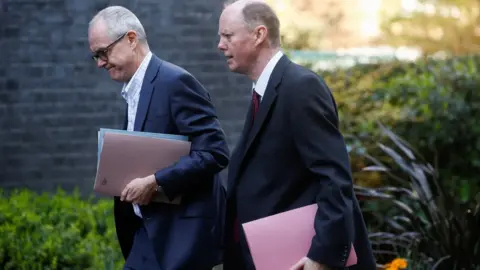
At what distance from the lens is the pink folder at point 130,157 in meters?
4.53

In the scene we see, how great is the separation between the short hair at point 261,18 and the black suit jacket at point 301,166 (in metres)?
0.10

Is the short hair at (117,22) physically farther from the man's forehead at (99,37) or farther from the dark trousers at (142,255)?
the dark trousers at (142,255)

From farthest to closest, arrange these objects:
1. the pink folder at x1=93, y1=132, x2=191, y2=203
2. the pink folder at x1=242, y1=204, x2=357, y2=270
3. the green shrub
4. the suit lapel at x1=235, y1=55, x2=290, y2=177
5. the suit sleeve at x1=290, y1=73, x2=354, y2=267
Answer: the green shrub → the pink folder at x1=93, y1=132, x2=191, y2=203 → the suit lapel at x1=235, y1=55, x2=290, y2=177 → the pink folder at x1=242, y1=204, x2=357, y2=270 → the suit sleeve at x1=290, y1=73, x2=354, y2=267

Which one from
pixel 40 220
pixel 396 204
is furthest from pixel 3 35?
pixel 396 204

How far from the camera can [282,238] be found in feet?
12.4

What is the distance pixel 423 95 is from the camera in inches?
362

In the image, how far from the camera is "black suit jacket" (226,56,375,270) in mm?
3627

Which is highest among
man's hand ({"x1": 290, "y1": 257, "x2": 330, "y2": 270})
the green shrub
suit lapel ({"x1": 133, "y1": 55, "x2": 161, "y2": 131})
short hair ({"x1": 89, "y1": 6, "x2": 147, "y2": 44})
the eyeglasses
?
short hair ({"x1": 89, "y1": 6, "x2": 147, "y2": 44})

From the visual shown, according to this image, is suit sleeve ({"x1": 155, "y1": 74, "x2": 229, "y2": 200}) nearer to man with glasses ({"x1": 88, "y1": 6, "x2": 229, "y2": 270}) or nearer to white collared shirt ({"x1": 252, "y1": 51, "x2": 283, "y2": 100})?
man with glasses ({"x1": 88, "y1": 6, "x2": 229, "y2": 270})

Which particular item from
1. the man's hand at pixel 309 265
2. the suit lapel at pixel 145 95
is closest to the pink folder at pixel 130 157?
the suit lapel at pixel 145 95

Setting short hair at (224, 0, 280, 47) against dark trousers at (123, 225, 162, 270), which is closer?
short hair at (224, 0, 280, 47)

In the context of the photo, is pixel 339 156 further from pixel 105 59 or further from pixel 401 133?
pixel 401 133

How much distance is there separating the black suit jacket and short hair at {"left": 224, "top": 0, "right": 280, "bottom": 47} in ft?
0.34

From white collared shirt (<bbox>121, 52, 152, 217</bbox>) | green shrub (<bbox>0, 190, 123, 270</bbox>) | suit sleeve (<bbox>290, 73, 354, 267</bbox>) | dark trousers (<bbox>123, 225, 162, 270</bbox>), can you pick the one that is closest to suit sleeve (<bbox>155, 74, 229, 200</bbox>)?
white collared shirt (<bbox>121, 52, 152, 217</bbox>)
